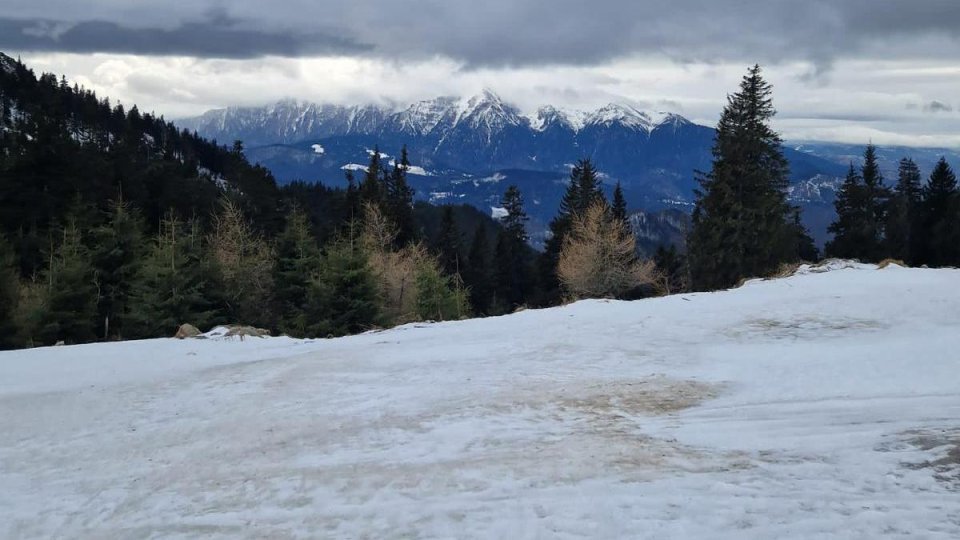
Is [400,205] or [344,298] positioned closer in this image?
[344,298]

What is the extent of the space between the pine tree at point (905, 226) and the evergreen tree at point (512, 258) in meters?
36.6

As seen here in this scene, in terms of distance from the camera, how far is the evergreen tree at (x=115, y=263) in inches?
1181

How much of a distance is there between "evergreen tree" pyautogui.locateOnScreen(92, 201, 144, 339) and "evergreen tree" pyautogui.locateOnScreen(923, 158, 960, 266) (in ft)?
201

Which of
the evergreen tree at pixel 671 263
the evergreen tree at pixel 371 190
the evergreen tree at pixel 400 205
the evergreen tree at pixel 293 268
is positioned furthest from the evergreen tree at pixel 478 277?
the evergreen tree at pixel 293 268

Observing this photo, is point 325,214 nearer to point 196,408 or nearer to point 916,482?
point 196,408

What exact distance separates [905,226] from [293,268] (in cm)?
5712

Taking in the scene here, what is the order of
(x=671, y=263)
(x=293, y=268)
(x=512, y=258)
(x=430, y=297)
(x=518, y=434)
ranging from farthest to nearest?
1. (x=512, y=258)
2. (x=671, y=263)
3. (x=293, y=268)
4. (x=430, y=297)
5. (x=518, y=434)

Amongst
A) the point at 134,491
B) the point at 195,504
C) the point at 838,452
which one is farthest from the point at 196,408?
the point at 838,452

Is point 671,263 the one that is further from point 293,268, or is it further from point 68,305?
point 68,305

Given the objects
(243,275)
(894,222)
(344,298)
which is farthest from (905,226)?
(243,275)

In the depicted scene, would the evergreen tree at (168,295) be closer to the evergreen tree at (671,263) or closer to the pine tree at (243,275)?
the pine tree at (243,275)

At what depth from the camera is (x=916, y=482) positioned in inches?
254

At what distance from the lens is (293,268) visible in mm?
35000

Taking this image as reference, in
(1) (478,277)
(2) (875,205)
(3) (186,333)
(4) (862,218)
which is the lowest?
(1) (478,277)
